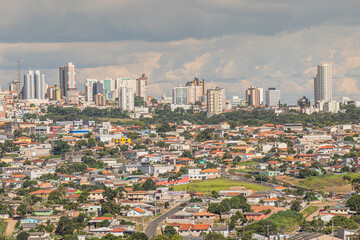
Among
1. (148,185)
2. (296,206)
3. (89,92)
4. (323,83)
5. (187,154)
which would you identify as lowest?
(296,206)

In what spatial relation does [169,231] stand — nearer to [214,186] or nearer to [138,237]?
[138,237]

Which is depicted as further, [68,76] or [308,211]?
[68,76]

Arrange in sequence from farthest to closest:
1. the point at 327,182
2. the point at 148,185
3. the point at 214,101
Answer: the point at 214,101 → the point at 327,182 → the point at 148,185

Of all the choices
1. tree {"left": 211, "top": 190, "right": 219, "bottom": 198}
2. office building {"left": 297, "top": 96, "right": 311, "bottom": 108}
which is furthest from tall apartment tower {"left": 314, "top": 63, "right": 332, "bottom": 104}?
tree {"left": 211, "top": 190, "right": 219, "bottom": 198}

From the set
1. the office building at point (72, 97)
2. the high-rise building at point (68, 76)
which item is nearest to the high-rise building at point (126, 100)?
the office building at point (72, 97)

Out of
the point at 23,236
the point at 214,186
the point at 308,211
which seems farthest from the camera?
the point at 214,186

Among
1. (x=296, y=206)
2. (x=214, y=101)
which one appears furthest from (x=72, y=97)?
(x=296, y=206)

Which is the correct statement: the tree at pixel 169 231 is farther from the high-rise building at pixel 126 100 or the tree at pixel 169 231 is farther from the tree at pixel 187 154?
the high-rise building at pixel 126 100
